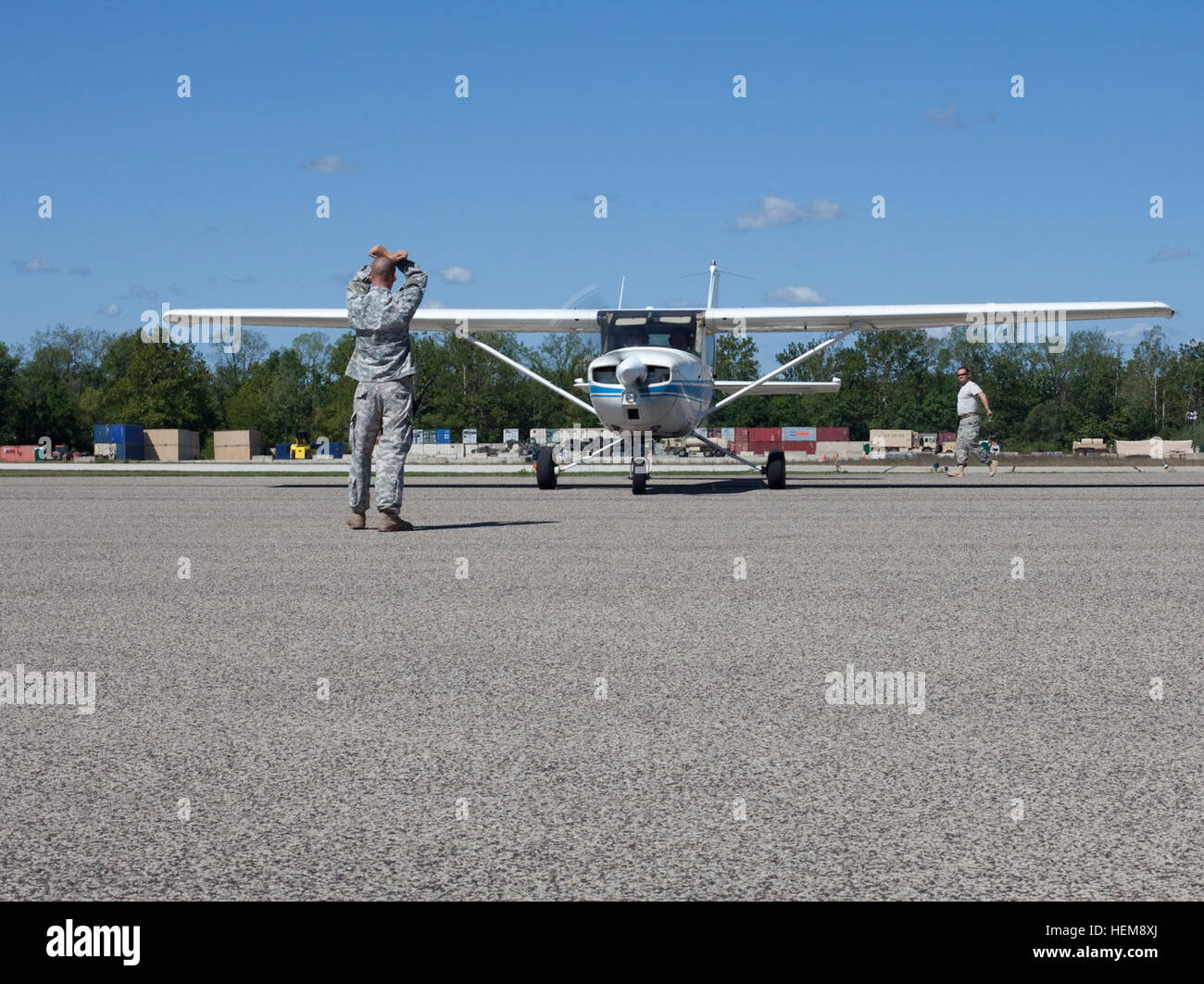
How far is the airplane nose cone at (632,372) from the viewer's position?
18219 millimetres

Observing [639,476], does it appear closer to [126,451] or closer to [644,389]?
[644,389]

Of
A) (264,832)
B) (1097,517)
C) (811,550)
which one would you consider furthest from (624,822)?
(1097,517)

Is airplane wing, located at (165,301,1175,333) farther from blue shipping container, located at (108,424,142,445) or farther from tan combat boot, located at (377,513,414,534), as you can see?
blue shipping container, located at (108,424,142,445)

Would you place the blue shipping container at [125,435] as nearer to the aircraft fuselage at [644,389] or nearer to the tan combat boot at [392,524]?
the aircraft fuselage at [644,389]

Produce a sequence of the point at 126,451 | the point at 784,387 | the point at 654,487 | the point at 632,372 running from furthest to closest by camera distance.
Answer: the point at 126,451, the point at 784,387, the point at 654,487, the point at 632,372

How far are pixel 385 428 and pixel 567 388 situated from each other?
10990cm

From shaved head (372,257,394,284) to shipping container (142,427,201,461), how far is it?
3328 inches

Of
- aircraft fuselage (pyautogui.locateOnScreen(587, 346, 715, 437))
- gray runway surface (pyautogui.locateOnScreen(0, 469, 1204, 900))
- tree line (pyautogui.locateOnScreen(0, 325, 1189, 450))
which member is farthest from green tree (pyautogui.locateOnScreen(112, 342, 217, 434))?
gray runway surface (pyautogui.locateOnScreen(0, 469, 1204, 900))

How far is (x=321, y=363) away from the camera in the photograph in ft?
447

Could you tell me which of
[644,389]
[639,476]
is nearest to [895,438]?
[644,389]

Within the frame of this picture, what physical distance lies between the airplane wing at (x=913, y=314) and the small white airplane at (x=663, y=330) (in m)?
0.02

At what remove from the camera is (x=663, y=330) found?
2091cm

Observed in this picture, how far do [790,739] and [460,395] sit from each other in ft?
353

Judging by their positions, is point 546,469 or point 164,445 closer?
point 546,469
